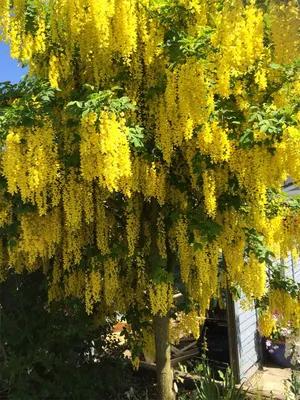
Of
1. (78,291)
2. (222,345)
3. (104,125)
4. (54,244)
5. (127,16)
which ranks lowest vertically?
(222,345)

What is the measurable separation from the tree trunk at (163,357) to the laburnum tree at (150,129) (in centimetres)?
51

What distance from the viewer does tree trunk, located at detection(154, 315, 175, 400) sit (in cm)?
468

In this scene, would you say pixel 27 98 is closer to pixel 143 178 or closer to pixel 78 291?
pixel 143 178

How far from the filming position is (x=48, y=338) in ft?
15.1

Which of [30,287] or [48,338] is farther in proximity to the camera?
[30,287]

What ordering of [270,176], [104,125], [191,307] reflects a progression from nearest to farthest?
[104,125]
[270,176]
[191,307]

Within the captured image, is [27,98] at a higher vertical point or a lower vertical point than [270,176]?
higher

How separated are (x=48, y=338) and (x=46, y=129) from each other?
7.66 ft

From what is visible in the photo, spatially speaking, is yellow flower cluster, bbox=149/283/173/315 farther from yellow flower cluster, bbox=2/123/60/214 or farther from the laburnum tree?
yellow flower cluster, bbox=2/123/60/214

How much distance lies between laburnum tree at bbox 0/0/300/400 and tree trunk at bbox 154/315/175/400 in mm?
508

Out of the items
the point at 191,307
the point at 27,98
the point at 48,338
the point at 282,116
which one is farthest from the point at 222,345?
the point at 27,98

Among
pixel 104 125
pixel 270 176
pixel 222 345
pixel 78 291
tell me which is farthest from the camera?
pixel 222 345

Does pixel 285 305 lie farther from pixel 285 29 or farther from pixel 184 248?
pixel 285 29

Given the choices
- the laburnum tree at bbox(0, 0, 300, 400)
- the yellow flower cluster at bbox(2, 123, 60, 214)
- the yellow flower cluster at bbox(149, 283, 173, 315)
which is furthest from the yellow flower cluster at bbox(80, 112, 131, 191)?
the yellow flower cluster at bbox(149, 283, 173, 315)
